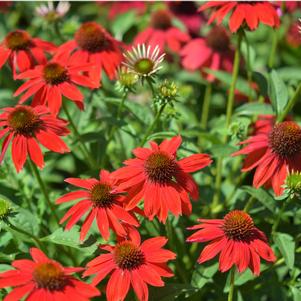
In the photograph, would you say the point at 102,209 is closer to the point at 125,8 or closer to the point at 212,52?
the point at 212,52

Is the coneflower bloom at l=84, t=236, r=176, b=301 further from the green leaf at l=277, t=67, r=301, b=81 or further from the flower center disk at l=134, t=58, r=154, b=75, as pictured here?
the green leaf at l=277, t=67, r=301, b=81

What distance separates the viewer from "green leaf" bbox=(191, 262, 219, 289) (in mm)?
1733

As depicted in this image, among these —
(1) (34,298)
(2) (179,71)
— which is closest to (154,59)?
(1) (34,298)

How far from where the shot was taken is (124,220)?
4.92ft

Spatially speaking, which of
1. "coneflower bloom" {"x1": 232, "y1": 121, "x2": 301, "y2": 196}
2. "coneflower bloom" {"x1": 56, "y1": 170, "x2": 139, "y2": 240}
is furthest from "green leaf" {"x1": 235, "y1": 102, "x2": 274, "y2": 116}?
"coneflower bloom" {"x1": 56, "y1": 170, "x2": 139, "y2": 240}

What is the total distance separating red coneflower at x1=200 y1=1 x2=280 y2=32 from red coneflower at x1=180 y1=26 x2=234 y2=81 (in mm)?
741

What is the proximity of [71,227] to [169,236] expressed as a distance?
26 cm

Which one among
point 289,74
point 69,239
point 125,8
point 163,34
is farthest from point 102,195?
point 125,8

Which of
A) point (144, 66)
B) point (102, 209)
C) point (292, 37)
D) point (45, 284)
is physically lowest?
point (45, 284)

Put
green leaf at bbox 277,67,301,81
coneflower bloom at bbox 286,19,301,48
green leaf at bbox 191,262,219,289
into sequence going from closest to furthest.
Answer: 1. green leaf at bbox 191,262,219,289
2. green leaf at bbox 277,67,301,81
3. coneflower bloom at bbox 286,19,301,48

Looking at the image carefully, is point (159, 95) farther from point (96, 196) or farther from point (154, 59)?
point (96, 196)

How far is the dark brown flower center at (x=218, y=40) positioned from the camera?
109 inches

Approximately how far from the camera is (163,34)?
2891mm

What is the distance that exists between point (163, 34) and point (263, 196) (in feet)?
4.30
